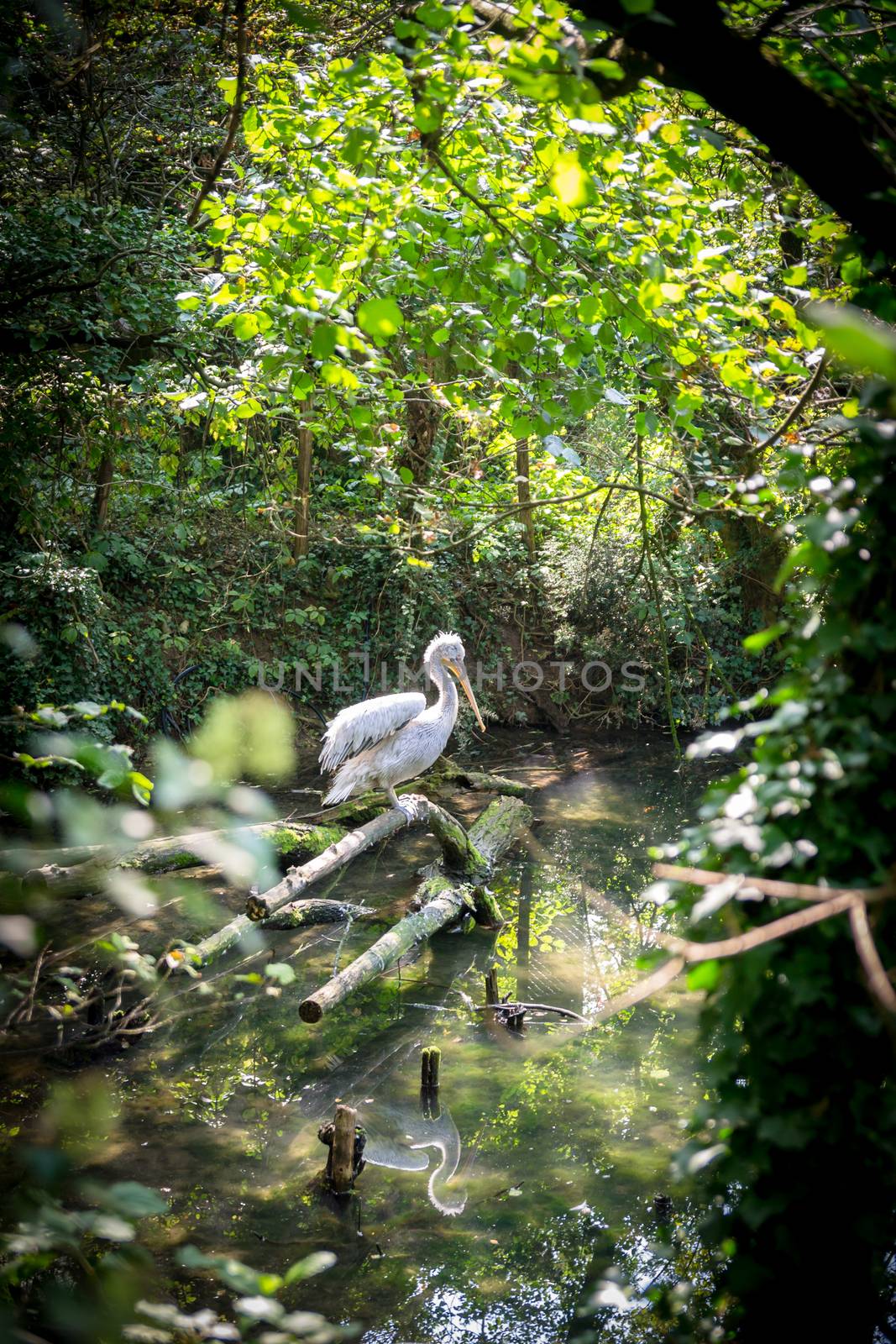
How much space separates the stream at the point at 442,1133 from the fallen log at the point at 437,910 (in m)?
0.27

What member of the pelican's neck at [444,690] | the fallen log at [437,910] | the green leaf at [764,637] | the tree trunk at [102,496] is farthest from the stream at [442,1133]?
the tree trunk at [102,496]

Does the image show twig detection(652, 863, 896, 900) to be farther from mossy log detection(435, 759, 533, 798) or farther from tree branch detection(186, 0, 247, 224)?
mossy log detection(435, 759, 533, 798)

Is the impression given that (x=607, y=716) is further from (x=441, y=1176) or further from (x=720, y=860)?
(x=720, y=860)

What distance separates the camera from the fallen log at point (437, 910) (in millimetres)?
4891

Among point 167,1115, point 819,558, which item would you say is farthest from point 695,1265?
point 819,558

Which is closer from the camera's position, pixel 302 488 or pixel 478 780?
pixel 478 780

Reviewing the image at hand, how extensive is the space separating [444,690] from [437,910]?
84.6 inches

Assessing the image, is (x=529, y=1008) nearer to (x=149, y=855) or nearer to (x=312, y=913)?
(x=312, y=913)

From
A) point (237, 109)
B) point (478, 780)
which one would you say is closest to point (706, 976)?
point (237, 109)

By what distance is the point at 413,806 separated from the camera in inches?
288

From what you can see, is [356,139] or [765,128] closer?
[765,128]

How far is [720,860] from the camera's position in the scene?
1.89m

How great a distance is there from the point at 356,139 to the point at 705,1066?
4.36 metres

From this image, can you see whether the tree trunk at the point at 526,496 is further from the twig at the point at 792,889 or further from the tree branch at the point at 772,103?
the twig at the point at 792,889
